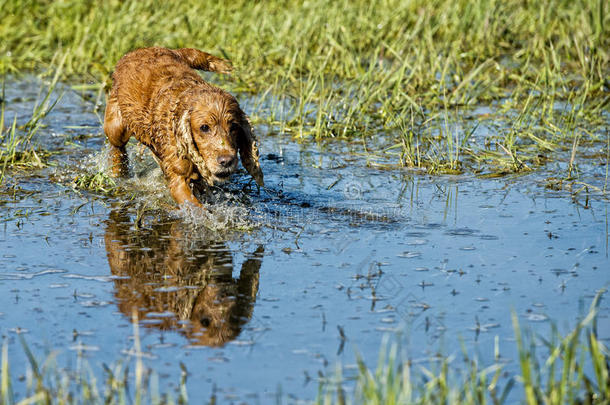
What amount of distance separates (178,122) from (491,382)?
3112 millimetres

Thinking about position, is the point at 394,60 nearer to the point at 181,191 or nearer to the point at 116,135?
the point at 116,135

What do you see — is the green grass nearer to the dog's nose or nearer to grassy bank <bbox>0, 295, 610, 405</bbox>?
grassy bank <bbox>0, 295, 610, 405</bbox>

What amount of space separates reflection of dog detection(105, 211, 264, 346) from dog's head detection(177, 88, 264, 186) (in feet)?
1.51

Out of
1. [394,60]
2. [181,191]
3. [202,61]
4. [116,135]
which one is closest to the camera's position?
[181,191]

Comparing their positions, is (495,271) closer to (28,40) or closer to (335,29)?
(335,29)

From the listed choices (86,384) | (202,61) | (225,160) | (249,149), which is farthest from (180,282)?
(202,61)

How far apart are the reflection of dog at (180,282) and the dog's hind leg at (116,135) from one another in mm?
1333

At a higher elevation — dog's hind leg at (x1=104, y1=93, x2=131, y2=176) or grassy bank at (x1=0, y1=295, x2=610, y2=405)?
dog's hind leg at (x1=104, y1=93, x2=131, y2=176)

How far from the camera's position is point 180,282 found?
4.75 meters

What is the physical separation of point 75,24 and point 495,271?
7.44m

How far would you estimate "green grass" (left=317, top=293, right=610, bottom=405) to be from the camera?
3127 millimetres

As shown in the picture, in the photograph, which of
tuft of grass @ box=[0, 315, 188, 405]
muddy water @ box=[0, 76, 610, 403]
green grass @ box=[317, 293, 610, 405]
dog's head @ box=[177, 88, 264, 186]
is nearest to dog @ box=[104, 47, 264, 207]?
dog's head @ box=[177, 88, 264, 186]

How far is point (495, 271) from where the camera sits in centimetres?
487

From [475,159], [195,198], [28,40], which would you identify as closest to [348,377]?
[195,198]
